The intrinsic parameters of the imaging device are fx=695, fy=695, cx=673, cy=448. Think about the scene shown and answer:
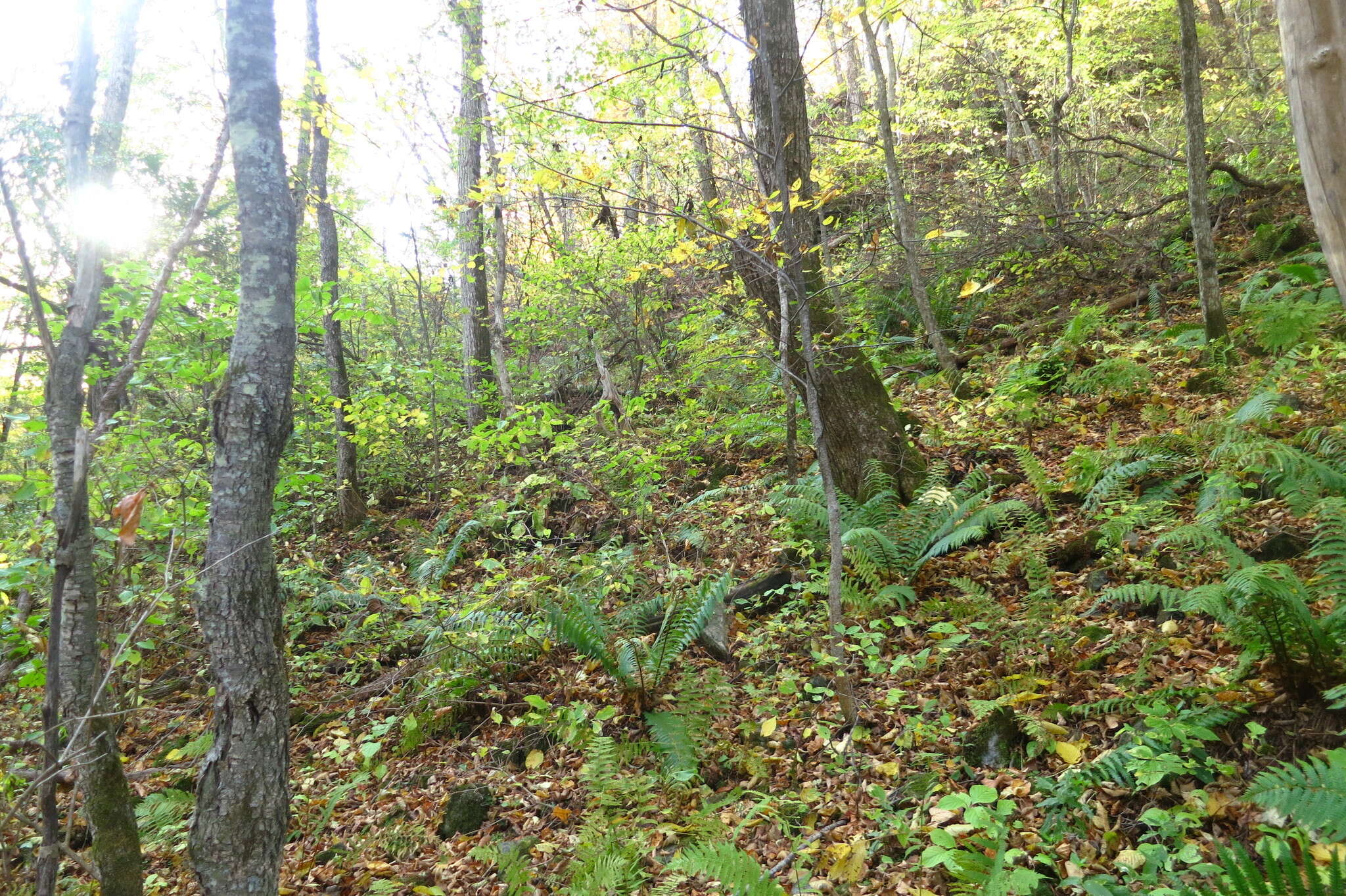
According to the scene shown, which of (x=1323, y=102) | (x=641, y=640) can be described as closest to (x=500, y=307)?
(x=641, y=640)

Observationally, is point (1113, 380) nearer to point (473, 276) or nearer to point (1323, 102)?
point (1323, 102)

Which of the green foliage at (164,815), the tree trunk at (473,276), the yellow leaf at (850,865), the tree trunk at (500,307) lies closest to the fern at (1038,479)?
the yellow leaf at (850,865)

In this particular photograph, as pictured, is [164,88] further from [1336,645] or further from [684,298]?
[1336,645]

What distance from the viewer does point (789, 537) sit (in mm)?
5719

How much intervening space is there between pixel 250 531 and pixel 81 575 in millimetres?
785

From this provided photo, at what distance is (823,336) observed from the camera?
5680mm

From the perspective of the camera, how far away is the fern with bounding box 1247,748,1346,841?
2.09m

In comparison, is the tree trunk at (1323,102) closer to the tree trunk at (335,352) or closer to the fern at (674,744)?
the fern at (674,744)

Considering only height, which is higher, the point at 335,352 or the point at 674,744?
the point at 335,352

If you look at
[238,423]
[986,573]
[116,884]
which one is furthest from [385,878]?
[986,573]

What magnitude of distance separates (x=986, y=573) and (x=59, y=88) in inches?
384

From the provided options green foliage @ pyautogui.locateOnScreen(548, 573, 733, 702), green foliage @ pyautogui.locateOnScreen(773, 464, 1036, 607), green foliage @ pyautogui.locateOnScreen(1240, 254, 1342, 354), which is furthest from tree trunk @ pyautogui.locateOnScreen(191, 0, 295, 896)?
green foliage @ pyautogui.locateOnScreen(1240, 254, 1342, 354)

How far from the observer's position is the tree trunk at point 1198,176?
6160mm

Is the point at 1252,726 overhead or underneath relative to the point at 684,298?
underneath
